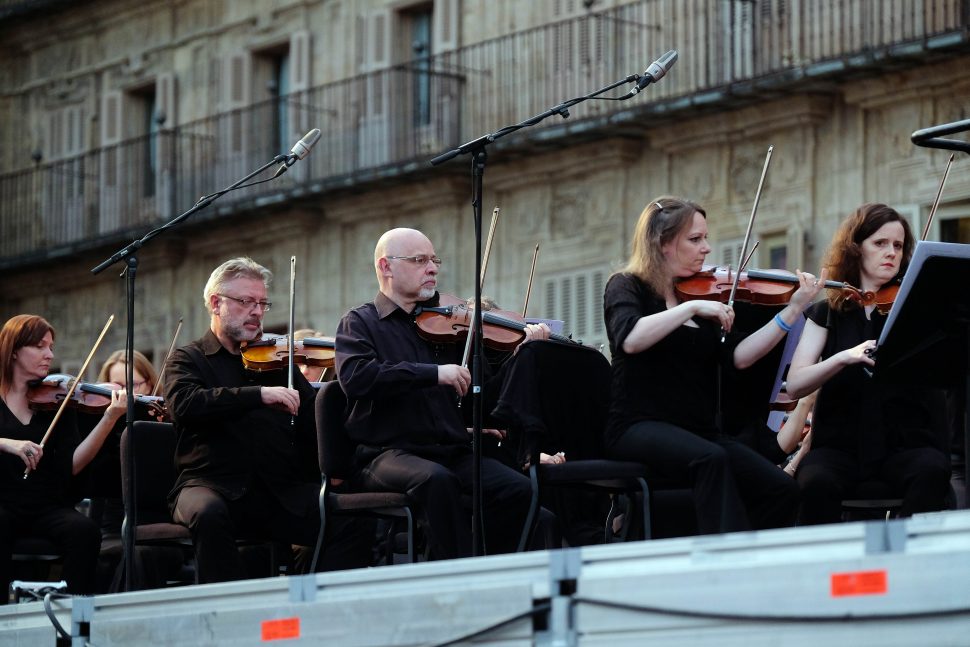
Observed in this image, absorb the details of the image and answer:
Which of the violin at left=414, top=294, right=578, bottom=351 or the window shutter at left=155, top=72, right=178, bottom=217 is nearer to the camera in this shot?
the violin at left=414, top=294, right=578, bottom=351

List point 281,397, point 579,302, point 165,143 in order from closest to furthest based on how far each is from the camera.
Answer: point 281,397
point 579,302
point 165,143

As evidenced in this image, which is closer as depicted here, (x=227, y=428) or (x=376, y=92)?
(x=227, y=428)

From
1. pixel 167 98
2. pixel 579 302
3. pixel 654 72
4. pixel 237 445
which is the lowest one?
pixel 237 445

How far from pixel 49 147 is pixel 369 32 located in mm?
5722

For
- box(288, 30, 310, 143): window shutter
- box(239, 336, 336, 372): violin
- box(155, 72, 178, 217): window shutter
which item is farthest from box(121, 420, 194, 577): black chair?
box(155, 72, 178, 217): window shutter

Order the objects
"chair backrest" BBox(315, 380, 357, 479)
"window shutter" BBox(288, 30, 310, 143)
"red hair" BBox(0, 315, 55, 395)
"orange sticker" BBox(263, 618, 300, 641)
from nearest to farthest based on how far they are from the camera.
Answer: "orange sticker" BBox(263, 618, 300, 641)
"chair backrest" BBox(315, 380, 357, 479)
"red hair" BBox(0, 315, 55, 395)
"window shutter" BBox(288, 30, 310, 143)

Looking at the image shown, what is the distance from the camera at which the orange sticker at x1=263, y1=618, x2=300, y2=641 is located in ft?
18.0

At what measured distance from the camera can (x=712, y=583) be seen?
4.72m

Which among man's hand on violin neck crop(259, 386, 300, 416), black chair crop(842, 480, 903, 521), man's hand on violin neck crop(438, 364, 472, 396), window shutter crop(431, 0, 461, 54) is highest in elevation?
window shutter crop(431, 0, 461, 54)

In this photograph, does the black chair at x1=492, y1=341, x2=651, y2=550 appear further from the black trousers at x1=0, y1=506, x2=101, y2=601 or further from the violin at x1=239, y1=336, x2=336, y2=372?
the black trousers at x1=0, y1=506, x2=101, y2=601

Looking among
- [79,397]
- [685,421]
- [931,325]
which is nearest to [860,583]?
[931,325]

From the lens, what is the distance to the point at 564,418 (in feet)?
24.1

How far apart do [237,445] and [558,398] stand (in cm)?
135

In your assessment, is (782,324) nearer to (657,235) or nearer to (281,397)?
(657,235)
